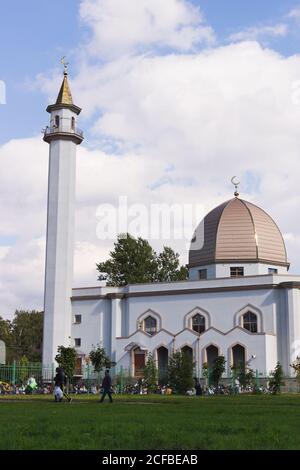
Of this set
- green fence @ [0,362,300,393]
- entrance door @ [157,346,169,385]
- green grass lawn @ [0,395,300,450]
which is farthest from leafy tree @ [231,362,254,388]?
green grass lawn @ [0,395,300,450]

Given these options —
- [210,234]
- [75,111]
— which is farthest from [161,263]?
[75,111]

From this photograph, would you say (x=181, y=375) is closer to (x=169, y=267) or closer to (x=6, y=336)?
(x=169, y=267)

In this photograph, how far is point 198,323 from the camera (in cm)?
4766

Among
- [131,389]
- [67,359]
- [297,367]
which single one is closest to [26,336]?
[67,359]

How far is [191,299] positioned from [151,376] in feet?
23.2

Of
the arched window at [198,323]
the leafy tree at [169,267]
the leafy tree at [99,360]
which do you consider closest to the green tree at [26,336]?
the leafy tree at [169,267]

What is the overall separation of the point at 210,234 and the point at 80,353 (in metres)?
13.1

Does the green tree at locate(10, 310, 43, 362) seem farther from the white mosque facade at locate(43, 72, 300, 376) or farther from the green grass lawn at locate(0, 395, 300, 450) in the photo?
the green grass lawn at locate(0, 395, 300, 450)

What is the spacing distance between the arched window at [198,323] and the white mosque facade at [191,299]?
0.23ft

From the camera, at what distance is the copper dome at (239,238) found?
164ft

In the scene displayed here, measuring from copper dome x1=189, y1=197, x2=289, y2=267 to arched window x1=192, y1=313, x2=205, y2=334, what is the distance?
466 centimetres

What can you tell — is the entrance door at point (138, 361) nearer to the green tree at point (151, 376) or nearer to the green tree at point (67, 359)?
the green tree at point (151, 376)

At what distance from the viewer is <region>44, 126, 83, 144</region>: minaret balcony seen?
49.6m
